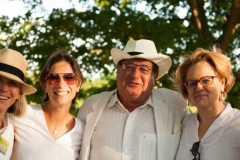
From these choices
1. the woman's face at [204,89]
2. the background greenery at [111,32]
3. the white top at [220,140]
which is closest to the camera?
the white top at [220,140]

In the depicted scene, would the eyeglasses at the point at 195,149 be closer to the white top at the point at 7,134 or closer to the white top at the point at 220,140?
the white top at the point at 220,140

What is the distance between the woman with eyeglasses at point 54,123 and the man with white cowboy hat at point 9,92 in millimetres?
170

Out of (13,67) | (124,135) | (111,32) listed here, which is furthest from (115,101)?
(111,32)

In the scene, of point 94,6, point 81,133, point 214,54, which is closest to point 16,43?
point 94,6

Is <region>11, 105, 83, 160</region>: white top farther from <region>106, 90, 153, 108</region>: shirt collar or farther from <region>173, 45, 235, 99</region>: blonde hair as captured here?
<region>173, 45, 235, 99</region>: blonde hair

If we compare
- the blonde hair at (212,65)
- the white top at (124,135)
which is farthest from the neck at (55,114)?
the blonde hair at (212,65)

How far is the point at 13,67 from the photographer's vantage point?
4141mm

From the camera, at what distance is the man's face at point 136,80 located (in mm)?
4773

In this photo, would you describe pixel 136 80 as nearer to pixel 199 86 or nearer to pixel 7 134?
pixel 199 86

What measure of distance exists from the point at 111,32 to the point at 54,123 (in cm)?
407

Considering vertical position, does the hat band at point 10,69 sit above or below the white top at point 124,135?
above

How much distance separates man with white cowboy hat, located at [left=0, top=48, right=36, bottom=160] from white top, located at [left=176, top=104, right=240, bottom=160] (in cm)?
Answer: 167

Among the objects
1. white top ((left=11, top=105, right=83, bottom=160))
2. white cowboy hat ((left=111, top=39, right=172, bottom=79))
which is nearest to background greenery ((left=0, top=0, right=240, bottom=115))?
white cowboy hat ((left=111, top=39, right=172, bottom=79))

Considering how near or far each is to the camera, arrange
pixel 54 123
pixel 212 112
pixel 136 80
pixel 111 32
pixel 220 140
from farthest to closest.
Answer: pixel 111 32 → pixel 136 80 → pixel 54 123 → pixel 212 112 → pixel 220 140
